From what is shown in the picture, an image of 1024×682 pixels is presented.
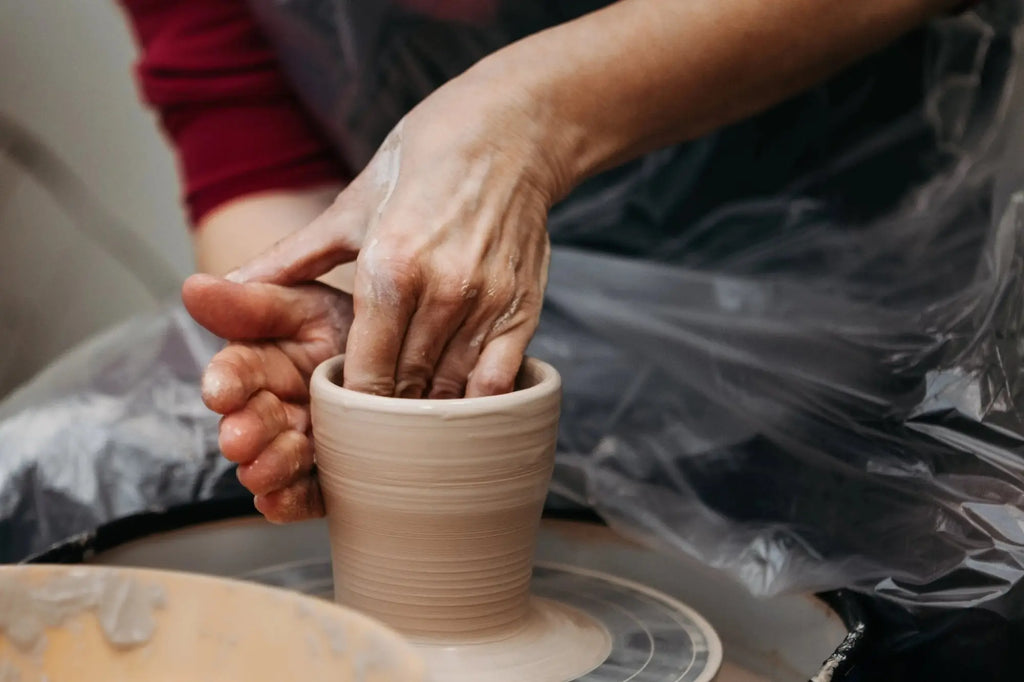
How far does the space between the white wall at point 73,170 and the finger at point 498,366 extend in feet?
6.18

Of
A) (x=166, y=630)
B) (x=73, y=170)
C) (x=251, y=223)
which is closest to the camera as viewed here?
(x=166, y=630)

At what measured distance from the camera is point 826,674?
2.54 ft

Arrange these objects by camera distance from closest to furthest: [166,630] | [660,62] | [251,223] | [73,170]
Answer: [166,630], [660,62], [251,223], [73,170]

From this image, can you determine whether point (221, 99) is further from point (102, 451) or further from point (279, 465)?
point (279, 465)

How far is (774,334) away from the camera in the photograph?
3.90 ft

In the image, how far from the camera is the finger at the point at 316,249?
935mm

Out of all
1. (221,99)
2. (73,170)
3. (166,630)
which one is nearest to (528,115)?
(166,630)

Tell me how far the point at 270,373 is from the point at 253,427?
9 centimetres

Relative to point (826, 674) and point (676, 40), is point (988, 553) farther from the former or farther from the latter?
point (676, 40)

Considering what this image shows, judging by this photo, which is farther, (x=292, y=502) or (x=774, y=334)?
(x=774, y=334)

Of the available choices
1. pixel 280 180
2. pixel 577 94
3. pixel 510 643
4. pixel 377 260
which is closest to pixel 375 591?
pixel 510 643

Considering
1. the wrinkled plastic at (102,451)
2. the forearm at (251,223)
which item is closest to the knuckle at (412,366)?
the wrinkled plastic at (102,451)

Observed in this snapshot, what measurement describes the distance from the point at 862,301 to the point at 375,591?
62cm

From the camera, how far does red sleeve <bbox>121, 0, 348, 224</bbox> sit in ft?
4.78
